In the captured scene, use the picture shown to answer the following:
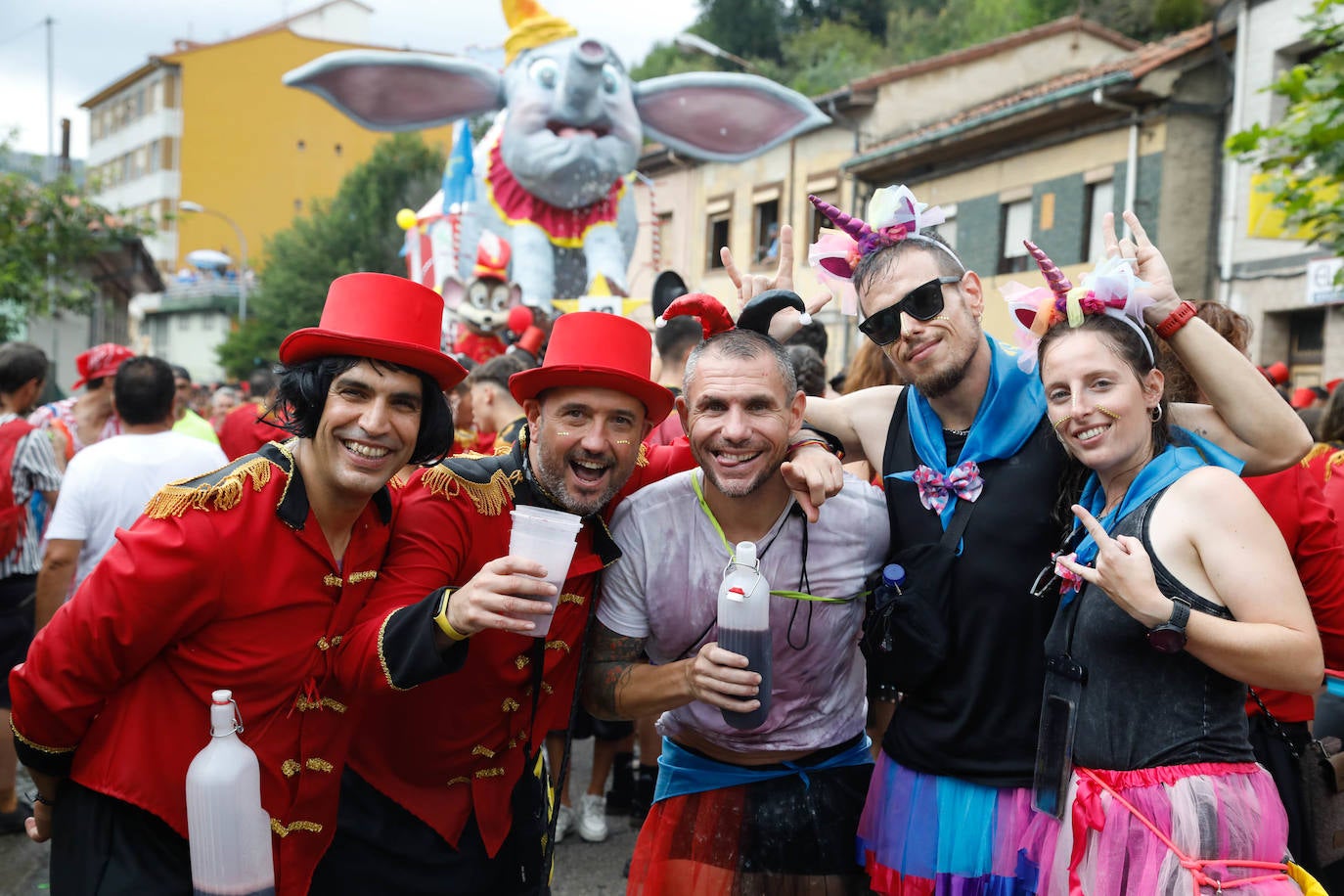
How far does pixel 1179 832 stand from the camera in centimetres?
226

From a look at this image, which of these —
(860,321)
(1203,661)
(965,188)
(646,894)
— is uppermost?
(965,188)

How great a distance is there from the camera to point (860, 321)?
9.91 feet

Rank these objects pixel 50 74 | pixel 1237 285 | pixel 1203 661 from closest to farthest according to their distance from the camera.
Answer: pixel 1203 661 → pixel 1237 285 → pixel 50 74

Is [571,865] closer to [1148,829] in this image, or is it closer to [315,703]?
[315,703]

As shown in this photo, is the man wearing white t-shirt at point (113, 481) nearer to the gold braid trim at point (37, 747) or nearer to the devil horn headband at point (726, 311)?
the gold braid trim at point (37, 747)

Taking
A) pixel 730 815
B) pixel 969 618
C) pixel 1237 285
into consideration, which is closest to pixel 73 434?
pixel 730 815

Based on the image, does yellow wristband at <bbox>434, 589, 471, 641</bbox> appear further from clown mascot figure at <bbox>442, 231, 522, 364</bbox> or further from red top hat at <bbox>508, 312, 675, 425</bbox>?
clown mascot figure at <bbox>442, 231, 522, 364</bbox>

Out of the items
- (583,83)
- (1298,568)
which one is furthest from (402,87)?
(1298,568)

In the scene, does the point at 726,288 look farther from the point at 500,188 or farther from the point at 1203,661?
the point at 1203,661

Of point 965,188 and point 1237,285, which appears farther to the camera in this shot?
point 965,188

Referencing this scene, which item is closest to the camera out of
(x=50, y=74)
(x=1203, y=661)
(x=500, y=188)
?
(x=1203, y=661)

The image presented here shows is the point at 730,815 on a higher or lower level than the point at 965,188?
lower

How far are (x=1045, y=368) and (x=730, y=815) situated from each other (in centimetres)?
137

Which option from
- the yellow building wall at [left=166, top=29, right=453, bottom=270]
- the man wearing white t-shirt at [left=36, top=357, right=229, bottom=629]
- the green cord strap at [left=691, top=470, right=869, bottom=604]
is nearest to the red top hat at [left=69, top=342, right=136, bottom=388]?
the man wearing white t-shirt at [left=36, top=357, right=229, bottom=629]
